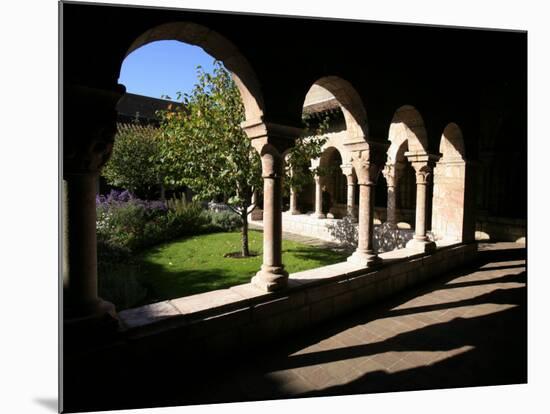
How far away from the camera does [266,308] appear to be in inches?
131

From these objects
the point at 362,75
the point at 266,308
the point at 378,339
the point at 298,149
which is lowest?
the point at 378,339

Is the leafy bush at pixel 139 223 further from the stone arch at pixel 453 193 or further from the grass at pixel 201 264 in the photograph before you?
the stone arch at pixel 453 193

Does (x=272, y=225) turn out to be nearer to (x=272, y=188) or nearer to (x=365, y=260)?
(x=272, y=188)

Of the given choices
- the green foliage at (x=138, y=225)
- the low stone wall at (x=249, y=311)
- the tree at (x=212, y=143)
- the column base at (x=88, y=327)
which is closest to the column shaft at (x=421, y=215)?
the low stone wall at (x=249, y=311)

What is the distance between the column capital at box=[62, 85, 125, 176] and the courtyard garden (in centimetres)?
300

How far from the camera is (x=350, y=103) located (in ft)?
14.6

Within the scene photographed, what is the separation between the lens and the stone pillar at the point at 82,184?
223cm

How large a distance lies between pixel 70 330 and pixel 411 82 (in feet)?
17.9

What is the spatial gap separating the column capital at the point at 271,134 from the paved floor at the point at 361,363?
209 cm

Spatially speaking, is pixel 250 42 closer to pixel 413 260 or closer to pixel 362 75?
pixel 362 75

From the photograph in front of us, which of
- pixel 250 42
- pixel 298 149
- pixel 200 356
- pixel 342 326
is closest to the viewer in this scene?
pixel 200 356

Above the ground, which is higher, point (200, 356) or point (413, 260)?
point (413, 260)

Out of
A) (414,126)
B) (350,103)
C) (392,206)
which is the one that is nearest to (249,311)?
(350,103)

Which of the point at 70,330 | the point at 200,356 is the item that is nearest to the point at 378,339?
the point at 200,356
